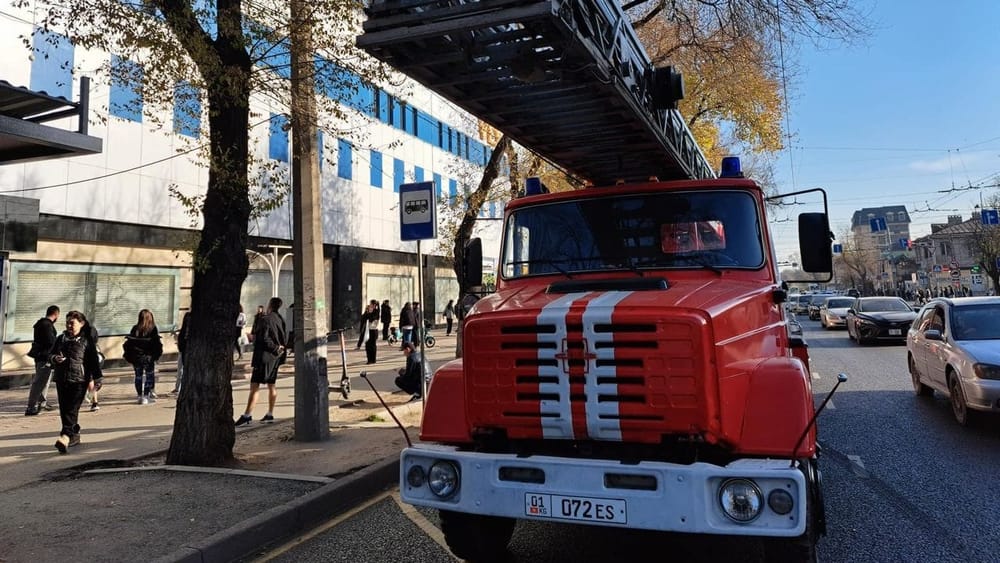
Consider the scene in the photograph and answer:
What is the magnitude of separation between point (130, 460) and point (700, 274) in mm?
6438

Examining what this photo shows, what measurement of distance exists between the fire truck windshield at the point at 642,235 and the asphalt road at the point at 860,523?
1923 millimetres

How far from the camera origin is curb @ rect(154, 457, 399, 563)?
4009mm

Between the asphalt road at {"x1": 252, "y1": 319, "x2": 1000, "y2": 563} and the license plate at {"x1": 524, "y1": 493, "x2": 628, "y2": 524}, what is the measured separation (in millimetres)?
1186

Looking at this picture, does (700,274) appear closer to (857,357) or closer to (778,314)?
(778,314)

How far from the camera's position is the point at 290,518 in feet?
15.5

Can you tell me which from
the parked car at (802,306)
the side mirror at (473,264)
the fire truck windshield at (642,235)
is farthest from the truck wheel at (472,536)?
the parked car at (802,306)

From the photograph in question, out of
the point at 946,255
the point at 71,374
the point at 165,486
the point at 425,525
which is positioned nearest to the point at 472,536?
the point at 425,525

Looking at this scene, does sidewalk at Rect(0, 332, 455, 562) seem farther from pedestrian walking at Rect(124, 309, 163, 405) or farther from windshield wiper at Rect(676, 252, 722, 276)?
windshield wiper at Rect(676, 252, 722, 276)

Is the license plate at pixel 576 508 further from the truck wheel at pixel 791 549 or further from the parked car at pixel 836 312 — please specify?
the parked car at pixel 836 312

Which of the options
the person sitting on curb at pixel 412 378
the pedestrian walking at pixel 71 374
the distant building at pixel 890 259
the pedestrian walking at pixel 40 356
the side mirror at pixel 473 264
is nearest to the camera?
the side mirror at pixel 473 264

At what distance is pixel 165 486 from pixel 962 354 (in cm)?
880

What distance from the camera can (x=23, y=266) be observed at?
13.7 metres

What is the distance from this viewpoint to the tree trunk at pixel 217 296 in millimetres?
6066

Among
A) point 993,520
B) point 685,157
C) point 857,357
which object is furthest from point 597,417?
point 857,357
